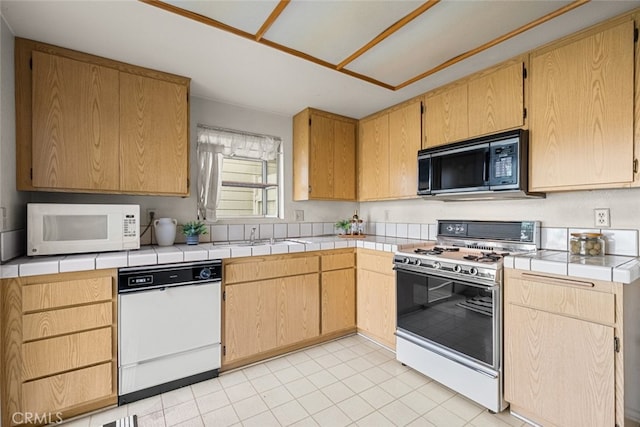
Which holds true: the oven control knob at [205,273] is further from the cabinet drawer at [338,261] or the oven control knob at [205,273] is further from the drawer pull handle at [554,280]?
the drawer pull handle at [554,280]

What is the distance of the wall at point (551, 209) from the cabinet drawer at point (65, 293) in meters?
2.68

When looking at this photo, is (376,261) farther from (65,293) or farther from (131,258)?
(65,293)

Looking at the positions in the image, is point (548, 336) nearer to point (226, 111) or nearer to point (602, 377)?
point (602, 377)

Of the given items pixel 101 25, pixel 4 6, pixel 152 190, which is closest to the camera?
pixel 4 6

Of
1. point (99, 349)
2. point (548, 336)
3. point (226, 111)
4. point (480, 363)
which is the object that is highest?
point (226, 111)

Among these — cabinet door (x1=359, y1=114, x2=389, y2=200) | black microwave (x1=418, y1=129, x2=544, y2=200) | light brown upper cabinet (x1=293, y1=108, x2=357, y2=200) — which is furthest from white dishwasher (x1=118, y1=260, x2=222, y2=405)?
black microwave (x1=418, y1=129, x2=544, y2=200)

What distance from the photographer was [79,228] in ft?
6.20

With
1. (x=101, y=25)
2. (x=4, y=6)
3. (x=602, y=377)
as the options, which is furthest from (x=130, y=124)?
(x=602, y=377)

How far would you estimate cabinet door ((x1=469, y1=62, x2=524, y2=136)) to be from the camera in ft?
6.57

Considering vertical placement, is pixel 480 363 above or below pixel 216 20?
below

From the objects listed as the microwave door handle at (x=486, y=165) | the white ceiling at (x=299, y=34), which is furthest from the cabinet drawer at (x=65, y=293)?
the microwave door handle at (x=486, y=165)

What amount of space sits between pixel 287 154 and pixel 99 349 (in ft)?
7.61

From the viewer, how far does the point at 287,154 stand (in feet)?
10.7

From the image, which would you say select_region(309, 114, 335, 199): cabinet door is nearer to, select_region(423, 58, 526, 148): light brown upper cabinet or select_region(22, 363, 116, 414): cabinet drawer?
select_region(423, 58, 526, 148): light brown upper cabinet
